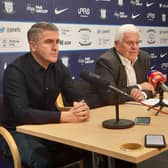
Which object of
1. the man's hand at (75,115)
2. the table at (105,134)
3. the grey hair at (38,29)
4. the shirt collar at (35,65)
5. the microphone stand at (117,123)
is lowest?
→ the table at (105,134)

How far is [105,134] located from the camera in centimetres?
204

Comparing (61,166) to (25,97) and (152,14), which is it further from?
(152,14)

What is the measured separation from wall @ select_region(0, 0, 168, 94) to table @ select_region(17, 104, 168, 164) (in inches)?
63.0

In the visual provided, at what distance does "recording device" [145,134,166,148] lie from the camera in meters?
1.79

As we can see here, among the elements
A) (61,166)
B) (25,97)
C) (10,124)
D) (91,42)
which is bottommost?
(61,166)

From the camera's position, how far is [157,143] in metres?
1.82

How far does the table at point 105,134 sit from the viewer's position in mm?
1737

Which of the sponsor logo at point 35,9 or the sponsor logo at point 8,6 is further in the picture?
the sponsor logo at point 35,9

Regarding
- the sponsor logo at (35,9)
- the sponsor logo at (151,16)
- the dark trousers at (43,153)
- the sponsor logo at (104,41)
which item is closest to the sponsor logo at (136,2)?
the sponsor logo at (151,16)

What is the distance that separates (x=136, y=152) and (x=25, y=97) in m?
1.06

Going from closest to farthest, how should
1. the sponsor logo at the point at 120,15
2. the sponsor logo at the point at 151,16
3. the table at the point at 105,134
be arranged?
the table at the point at 105,134 → the sponsor logo at the point at 120,15 → the sponsor logo at the point at 151,16

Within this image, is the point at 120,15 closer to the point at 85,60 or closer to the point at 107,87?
the point at 85,60

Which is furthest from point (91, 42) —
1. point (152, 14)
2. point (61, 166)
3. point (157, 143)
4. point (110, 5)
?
point (157, 143)

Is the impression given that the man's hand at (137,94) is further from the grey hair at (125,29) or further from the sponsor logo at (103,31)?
the sponsor logo at (103,31)
